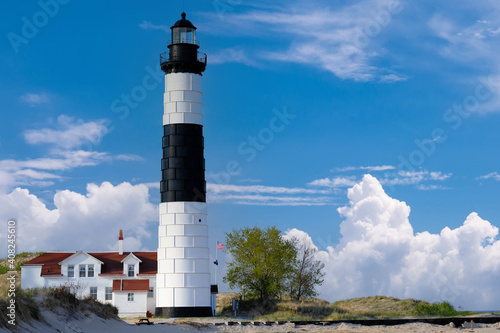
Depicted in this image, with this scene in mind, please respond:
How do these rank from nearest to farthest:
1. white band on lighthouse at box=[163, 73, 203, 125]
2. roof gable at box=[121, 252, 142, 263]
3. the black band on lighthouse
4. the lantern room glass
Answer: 1. the black band on lighthouse
2. white band on lighthouse at box=[163, 73, 203, 125]
3. the lantern room glass
4. roof gable at box=[121, 252, 142, 263]

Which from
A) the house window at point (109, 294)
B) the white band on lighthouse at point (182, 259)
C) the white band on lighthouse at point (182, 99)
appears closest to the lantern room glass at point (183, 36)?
the white band on lighthouse at point (182, 99)

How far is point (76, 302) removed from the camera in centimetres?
2464

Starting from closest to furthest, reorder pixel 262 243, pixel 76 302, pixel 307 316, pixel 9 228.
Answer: pixel 9 228 → pixel 76 302 → pixel 307 316 → pixel 262 243

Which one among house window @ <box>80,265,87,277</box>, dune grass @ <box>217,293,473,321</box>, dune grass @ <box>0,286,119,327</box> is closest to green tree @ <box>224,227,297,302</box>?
dune grass @ <box>217,293,473,321</box>

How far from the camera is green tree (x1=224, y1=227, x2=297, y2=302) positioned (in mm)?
47531

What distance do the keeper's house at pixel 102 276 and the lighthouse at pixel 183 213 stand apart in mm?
2950

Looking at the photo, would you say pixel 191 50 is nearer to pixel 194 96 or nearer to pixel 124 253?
pixel 194 96

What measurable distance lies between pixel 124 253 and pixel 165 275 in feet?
25.9

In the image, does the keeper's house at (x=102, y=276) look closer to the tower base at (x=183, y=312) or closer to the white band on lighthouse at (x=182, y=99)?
the tower base at (x=183, y=312)

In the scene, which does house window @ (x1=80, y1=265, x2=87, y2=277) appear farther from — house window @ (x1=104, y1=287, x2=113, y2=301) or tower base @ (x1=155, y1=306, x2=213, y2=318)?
tower base @ (x1=155, y1=306, x2=213, y2=318)

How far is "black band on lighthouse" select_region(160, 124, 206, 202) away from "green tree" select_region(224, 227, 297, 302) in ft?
24.9

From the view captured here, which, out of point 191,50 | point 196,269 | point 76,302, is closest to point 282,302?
point 196,269

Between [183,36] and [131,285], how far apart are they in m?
17.4

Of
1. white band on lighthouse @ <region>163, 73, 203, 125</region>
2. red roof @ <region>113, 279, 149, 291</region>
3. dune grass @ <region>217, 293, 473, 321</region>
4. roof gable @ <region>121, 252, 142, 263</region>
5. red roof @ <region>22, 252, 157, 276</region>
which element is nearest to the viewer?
dune grass @ <region>217, 293, 473, 321</region>
